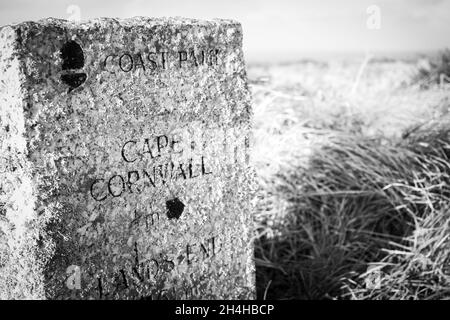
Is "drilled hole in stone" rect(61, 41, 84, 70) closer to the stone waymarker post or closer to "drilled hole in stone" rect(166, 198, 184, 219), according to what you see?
the stone waymarker post

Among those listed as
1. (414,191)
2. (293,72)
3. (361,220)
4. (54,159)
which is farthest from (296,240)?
(293,72)

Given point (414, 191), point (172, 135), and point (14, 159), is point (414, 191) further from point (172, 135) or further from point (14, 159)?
point (14, 159)

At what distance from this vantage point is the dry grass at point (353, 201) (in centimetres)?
195

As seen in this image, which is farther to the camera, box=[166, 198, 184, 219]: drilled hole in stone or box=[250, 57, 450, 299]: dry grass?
box=[250, 57, 450, 299]: dry grass

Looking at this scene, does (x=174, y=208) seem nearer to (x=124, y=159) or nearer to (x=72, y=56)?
(x=124, y=159)

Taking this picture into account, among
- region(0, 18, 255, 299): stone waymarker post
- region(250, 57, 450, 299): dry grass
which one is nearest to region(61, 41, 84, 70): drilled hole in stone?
region(0, 18, 255, 299): stone waymarker post

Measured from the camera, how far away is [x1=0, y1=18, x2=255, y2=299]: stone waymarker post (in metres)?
1.22

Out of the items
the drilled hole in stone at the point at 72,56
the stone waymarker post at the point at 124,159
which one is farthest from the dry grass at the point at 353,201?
the drilled hole in stone at the point at 72,56

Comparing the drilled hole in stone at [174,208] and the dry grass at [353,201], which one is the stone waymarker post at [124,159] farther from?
the dry grass at [353,201]

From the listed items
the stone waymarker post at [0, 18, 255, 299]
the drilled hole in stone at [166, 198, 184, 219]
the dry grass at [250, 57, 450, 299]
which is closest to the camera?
the stone waymarker post at [0, 18, 255, 299]

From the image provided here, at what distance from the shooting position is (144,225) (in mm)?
1463

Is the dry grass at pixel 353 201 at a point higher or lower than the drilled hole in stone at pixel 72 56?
lower

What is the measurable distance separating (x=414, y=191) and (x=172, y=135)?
53.3 inches

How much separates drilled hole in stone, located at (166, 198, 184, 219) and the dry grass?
536mm
